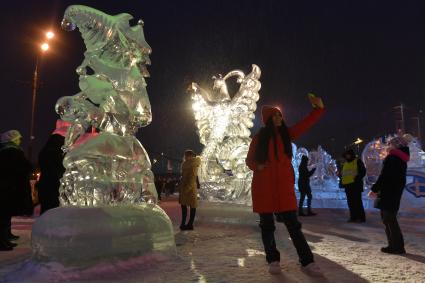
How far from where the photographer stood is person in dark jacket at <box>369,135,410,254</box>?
5.16 m

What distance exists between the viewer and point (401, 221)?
919cm

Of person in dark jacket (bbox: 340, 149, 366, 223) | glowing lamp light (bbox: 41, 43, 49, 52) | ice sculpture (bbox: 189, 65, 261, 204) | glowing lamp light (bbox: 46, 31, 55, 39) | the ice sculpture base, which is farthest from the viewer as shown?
glowing lamp light (bbox: 41, 43, 49, 52)

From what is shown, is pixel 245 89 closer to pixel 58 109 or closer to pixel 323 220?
pixel 323 220

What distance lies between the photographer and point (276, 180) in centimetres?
400

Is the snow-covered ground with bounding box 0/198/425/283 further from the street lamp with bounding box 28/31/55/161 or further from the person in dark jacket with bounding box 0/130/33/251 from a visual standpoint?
the street lamp with bounding box 28/31/55/161

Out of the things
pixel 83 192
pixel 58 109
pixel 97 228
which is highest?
pixel 58 109

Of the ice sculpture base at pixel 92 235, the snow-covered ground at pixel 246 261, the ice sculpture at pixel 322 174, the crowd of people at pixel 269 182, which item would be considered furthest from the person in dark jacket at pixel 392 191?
the ice sculpture at pixel 322 174

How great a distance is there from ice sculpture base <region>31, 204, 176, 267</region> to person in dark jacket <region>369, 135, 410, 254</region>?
3033mm

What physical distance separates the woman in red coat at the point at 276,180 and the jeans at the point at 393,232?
6.07 feet

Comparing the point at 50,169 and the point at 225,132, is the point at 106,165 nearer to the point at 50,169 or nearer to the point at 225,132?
the point at 50,169

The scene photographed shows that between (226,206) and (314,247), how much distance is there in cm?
415

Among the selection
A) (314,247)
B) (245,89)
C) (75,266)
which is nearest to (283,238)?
(314,247)

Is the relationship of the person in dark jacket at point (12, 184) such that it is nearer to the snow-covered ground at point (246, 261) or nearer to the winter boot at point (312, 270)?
the snow-covered ground at point (246, 261)

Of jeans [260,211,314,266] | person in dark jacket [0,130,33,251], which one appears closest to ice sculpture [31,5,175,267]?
jeans [260,211,314,266]
